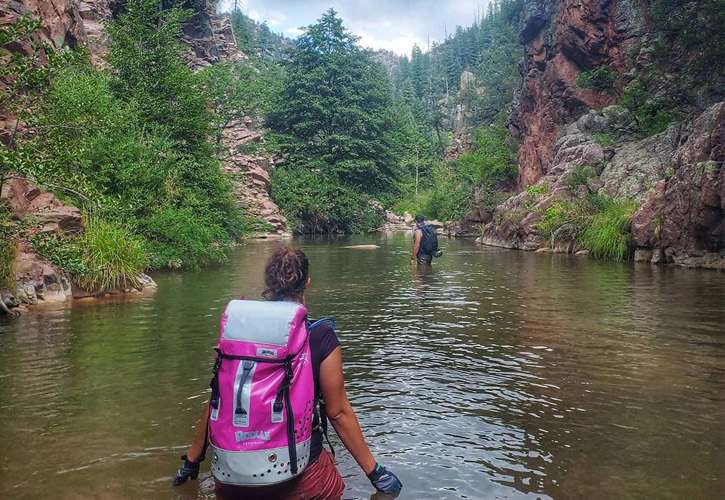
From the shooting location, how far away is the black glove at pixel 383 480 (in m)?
3.49

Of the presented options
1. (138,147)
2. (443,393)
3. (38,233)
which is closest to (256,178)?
(138,147)

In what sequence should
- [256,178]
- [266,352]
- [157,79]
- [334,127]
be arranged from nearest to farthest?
1. [266,352]
2. [157,79]
3. [256,178]
4. [334,127]

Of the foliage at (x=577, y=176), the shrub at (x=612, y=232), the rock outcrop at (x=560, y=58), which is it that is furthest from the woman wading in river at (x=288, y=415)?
the rock outcrop at (x=560, y=58)

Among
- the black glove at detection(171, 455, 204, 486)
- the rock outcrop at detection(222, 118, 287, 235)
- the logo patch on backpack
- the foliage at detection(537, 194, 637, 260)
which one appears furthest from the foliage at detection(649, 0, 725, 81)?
the rock outcrop at detection(222, 118, 287, 235)

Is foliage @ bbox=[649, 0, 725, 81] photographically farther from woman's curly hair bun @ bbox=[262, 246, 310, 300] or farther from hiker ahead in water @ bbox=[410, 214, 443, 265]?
woman's curly hair bun @ bbox=[262, 246, 310, 300]

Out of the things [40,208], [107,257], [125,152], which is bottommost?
[107,257]

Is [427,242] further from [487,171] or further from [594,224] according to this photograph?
[487,171]

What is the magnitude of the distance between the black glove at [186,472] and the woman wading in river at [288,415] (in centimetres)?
23

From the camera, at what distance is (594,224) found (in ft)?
71.9

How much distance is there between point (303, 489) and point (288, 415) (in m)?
0.47

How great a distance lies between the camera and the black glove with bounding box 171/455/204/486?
3754 mm

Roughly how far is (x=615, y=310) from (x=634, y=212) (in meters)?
11.2

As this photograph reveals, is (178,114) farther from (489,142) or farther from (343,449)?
(489,142)

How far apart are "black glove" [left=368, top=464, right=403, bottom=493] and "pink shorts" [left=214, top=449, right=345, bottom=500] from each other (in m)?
0.22
